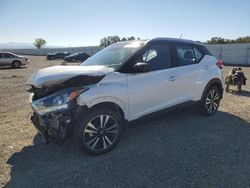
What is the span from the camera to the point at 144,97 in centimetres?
493

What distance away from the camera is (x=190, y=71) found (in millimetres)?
5898

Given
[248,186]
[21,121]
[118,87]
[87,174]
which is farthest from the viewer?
[21,121]

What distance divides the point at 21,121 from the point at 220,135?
4.39 meters

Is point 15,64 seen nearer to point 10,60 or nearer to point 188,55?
point 10,60

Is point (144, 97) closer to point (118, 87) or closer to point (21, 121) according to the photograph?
point (118, 87)

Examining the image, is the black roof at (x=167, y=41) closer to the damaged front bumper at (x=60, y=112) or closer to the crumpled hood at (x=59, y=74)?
the crumpled hood at (x=59, y=74)

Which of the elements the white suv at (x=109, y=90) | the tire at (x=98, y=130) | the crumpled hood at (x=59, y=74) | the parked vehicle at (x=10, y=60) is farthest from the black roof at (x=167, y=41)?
the parked vehicle at (x=10, y=60)

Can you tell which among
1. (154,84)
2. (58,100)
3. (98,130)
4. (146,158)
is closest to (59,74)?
(58,100)

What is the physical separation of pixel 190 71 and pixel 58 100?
302 cm

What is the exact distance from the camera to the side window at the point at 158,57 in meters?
5.10

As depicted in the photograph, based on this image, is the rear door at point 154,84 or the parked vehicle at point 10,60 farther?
the parked vehicle at point 10,60

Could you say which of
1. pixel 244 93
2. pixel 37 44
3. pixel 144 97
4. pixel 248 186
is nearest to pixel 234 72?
pixel 244 93

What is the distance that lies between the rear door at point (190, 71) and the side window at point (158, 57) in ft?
1.15

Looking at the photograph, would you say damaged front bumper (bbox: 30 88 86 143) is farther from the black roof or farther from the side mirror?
the black roof
